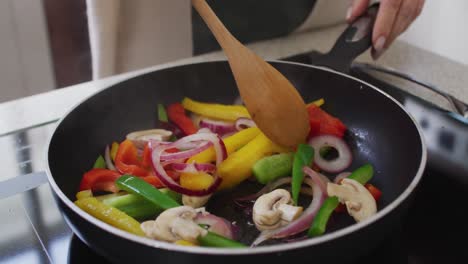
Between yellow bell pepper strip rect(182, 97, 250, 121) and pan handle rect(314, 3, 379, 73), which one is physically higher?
pan handle rect(314, 3, 379, 73)

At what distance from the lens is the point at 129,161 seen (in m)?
0.91

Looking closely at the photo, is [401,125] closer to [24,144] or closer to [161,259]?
[161,259]

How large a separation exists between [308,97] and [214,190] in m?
0.36

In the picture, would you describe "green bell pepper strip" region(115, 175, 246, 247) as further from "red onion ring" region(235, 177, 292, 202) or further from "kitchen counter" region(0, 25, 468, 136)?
"kitchen counter" region(0, 25, 468, 136)

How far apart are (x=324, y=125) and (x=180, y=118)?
28 cm

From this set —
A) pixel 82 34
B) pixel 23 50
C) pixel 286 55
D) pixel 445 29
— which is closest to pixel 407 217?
pixel 286 55

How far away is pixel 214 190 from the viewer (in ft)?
2.71

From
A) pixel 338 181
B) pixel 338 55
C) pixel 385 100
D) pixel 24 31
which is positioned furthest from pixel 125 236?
pixel 24 31

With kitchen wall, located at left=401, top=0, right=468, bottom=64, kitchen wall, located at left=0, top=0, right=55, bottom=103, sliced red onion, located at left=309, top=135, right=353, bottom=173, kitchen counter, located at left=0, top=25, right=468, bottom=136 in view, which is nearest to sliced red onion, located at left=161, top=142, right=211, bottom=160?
sliced red onion, located at left=309, top=135, right=353, bottom=173

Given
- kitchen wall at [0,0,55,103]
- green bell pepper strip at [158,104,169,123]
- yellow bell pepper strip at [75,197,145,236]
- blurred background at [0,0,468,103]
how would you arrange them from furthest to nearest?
kitchen wall at [0,0,55,103] < blurred background at [0,0,468,103] < green bell pepper strip at [158,104,169,123] < yellow bell pepper strip at [75,197,145,236]

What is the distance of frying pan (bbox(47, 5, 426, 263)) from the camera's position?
579 mm

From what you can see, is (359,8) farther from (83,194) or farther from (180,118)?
(83,194)

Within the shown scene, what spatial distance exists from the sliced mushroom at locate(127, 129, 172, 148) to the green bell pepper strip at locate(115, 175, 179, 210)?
0.16 meters

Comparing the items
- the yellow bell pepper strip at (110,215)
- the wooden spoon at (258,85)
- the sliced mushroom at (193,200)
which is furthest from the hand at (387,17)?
the yellow bell pepper strip at (110,215)
